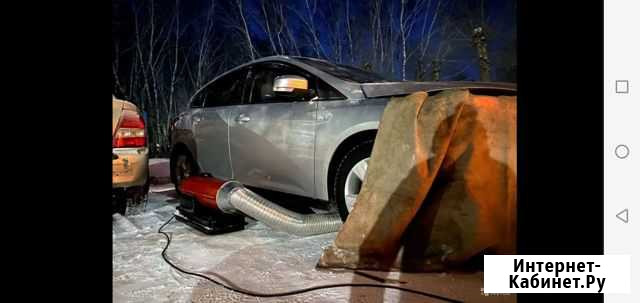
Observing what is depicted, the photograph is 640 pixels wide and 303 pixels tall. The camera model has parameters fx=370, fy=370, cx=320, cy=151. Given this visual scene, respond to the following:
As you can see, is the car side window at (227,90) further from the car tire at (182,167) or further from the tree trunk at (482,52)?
the tree trunk at (482,52)

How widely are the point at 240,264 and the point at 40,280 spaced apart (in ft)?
5.48

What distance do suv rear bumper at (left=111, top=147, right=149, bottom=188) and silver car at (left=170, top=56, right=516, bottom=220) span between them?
0.91 meters

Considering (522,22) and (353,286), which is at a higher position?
(522,22)

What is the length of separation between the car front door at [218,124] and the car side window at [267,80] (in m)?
0.18

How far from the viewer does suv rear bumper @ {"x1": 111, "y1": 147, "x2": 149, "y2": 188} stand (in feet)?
8.73

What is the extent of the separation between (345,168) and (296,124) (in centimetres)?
62

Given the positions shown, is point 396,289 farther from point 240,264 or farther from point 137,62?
point 137,62

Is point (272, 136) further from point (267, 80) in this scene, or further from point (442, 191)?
point (442, 191)

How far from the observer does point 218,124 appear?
3.82 meters

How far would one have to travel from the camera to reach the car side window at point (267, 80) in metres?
3.28

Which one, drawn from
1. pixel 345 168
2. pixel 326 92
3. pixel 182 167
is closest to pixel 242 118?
pixel 326 92

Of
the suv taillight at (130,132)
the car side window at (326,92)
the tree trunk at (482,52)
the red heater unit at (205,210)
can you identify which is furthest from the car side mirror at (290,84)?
the tree trunk at (482,52)

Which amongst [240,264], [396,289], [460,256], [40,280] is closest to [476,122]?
[460,256]

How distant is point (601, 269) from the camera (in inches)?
30.4
